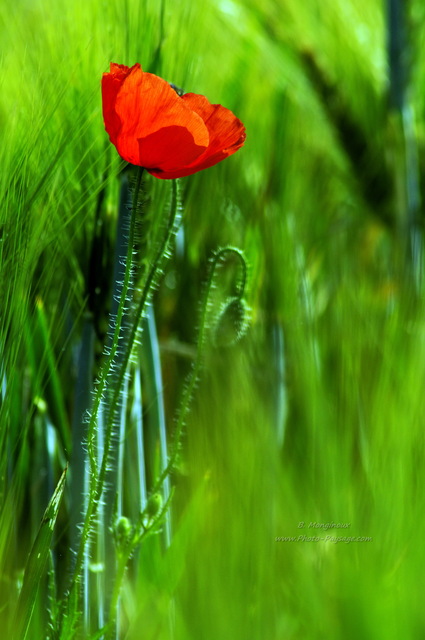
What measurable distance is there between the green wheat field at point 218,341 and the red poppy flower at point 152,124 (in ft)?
0.15

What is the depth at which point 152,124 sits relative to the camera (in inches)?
13.4

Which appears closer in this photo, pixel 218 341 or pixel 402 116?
pixel 218 341

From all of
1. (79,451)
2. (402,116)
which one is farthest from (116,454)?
(402,116)

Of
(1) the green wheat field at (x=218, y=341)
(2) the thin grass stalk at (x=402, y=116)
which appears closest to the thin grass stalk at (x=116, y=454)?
(1) the green wheat field at (x=218, y=341)

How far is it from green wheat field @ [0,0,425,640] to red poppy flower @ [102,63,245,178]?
44 millimetres

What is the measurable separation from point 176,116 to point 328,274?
32 cm

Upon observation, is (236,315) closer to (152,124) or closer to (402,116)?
(152,124)

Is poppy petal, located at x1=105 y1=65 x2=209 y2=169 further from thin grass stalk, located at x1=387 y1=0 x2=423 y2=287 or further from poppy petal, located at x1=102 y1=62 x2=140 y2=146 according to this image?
→ thin grass stalk, located at x1=387 y1=0 x2=423 y2=287

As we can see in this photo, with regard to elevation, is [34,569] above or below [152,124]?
below

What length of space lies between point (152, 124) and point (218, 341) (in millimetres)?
218

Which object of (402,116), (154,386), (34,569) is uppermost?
(402,116)

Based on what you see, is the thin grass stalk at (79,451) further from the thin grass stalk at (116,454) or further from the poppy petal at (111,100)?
the poppy petal at (111,100)

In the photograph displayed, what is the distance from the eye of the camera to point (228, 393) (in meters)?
0.41

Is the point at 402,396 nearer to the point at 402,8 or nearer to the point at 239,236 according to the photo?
the point at 239,236
